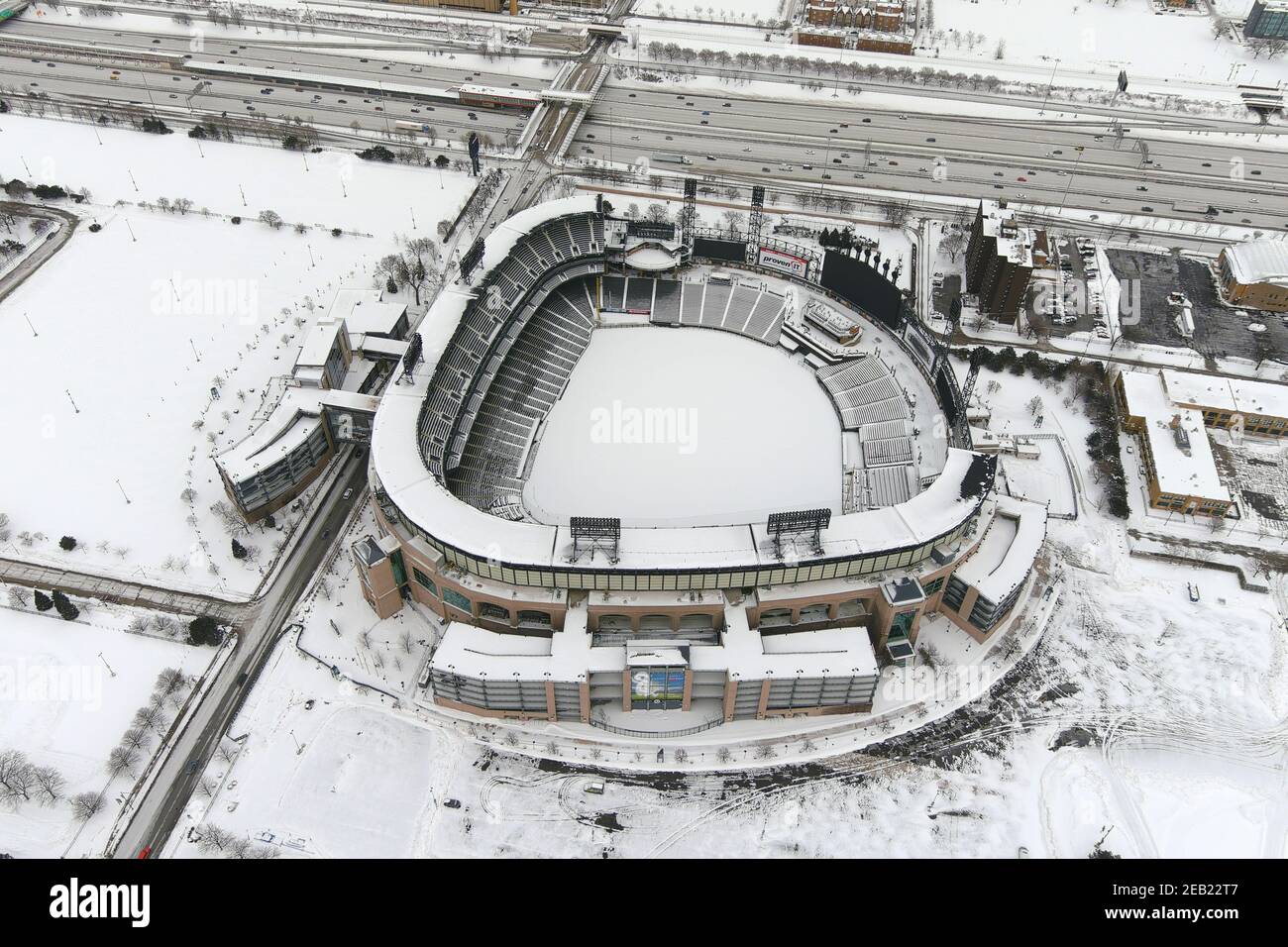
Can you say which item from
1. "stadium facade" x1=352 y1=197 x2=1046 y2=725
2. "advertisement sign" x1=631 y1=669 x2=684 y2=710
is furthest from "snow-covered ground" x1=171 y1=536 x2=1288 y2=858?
"advertisement sign" x1=631 y1=669 x2=684 y2=710

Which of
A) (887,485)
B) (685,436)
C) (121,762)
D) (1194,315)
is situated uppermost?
(1194,315)

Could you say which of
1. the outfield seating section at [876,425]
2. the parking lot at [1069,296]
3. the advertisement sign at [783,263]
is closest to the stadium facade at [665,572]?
the outfield seating section at [876,425]

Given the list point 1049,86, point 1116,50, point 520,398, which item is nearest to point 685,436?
point 520,398

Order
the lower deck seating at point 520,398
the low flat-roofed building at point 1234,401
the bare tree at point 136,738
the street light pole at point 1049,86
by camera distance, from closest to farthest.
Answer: the bare tree at point 136,738 → the lower deck seating at point 520,398 → the low flat-roofed building at point 1234,401 → the street light pole at point 1049,86

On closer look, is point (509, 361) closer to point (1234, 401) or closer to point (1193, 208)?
point (1234, 401)

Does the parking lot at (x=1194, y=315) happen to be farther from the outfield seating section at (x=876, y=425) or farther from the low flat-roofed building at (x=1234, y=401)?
the outfield seating section at (x=876, y=425)

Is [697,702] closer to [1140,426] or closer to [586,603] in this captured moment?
[586,603]
